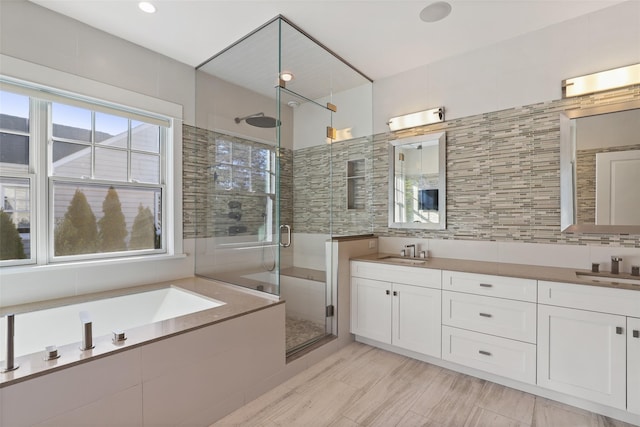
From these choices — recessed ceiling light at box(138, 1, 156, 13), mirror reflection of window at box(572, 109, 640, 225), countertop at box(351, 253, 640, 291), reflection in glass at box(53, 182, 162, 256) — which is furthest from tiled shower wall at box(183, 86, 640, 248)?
recessed ceiling light at box(138, 1, 156, 13)

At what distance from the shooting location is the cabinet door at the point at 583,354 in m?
1.73

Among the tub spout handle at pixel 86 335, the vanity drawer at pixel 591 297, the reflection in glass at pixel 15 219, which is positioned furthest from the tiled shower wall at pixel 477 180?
the tub spout handle at pixel 86 335

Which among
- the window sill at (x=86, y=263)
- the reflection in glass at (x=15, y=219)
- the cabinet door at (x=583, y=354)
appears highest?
the reflection in glass at (x=15, y=219)

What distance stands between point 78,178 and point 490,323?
334 centimetres

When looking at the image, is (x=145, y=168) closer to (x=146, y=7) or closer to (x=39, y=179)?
(x=39, y=179)

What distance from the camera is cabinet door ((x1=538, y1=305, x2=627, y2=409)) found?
173 cm

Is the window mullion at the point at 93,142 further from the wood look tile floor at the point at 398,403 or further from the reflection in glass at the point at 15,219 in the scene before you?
the wood look tile floor at the point at 398,403

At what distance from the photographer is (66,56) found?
2.23 meters

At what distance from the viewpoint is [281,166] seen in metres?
2.62

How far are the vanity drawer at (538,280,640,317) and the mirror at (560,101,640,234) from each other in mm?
597

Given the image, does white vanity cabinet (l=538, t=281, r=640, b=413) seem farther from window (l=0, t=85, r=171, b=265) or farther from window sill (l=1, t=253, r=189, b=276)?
window (l=0, t=85, r=171, b=265)

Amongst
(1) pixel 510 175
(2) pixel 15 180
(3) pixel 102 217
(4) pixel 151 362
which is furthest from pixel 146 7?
(1) pixel 510 175

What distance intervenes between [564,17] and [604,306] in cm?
210

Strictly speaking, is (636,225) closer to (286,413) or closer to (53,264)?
(286,413)
